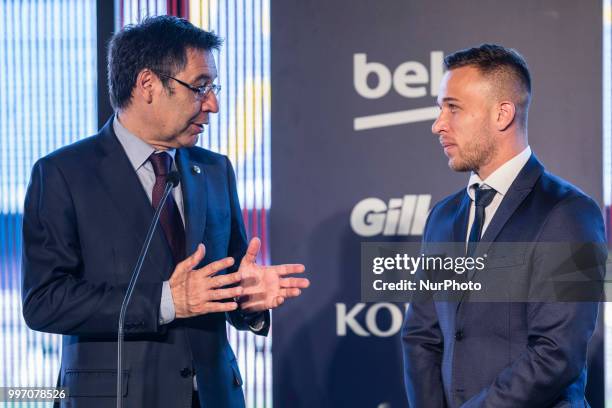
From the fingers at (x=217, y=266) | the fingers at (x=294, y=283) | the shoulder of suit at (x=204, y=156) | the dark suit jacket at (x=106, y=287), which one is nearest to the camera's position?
the fingers at (x=217, y=266)

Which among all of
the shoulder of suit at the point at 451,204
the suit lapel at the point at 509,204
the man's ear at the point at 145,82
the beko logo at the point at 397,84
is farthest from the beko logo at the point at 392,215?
the man's ear at the point at 145,82

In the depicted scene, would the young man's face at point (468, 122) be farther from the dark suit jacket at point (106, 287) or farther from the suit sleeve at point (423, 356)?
the dark suit jacket at point (106, 287)

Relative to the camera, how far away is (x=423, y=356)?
2.85m

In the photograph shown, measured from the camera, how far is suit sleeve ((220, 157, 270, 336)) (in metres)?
2.85

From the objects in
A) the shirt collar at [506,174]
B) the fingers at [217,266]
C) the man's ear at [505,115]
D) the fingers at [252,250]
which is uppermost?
the man's ear at [505,115]

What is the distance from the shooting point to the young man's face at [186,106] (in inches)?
111

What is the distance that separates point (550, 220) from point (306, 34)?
1.70 m

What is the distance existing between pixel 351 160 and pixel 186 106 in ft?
3.84

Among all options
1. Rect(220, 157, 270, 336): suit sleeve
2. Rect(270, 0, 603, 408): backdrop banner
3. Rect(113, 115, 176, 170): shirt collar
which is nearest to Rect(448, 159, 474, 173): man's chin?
Rect(220, 157, 270, 336): suit sleeve

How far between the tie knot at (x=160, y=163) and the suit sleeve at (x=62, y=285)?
0.31 m

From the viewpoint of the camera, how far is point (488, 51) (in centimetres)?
289

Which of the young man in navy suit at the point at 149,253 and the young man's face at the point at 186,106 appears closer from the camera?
the young man in navy suit at the point at 149,253

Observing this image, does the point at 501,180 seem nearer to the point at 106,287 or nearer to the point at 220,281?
the point at 220,281

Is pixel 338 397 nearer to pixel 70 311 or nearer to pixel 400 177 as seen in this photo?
pixel 400 177
